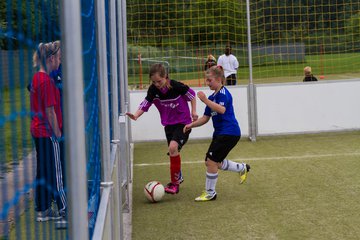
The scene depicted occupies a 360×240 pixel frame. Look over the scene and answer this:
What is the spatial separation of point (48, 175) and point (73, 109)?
0.68 feet

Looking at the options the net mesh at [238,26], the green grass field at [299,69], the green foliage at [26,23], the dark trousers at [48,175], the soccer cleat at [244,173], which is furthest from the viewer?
the green grass field at [299,69]

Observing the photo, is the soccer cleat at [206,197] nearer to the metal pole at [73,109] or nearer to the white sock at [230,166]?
the white sock at [230,166]

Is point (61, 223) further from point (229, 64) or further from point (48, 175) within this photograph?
point (229, 64)

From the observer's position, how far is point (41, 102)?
1687 mm

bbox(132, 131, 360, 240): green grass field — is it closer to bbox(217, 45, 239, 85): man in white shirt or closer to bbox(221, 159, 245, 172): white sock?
bbox(221, 159, 245, 172): white sock

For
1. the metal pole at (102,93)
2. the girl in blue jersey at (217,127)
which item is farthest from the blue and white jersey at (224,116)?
the metal pole at (102,93)

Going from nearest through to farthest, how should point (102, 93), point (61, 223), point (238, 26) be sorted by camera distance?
point (61, 223) < point (102, 93) < point (238, 26)

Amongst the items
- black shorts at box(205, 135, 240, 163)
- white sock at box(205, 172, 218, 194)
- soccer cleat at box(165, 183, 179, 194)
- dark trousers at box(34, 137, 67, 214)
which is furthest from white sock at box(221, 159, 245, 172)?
dark trousers at box(34, 137, 67, 214)

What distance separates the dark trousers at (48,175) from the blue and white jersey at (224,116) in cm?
528

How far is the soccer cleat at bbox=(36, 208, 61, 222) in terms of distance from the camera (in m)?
1.70

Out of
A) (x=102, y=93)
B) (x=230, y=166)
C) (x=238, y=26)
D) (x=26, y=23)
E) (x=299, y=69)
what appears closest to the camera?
(x=26, y=23)

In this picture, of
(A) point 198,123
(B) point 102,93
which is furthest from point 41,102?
(A) point 198,123

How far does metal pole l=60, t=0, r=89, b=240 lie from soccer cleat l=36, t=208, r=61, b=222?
0.20 feet

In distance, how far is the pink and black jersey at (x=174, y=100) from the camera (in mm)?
8008
